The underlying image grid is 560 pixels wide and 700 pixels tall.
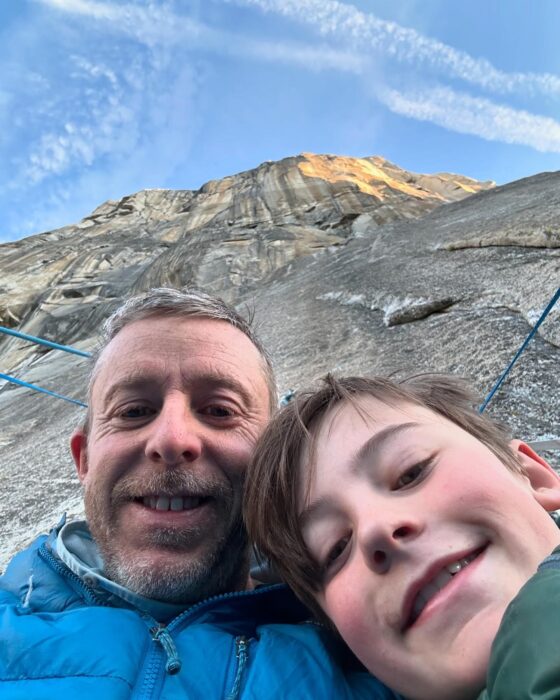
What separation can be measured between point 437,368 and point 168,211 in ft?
87.1

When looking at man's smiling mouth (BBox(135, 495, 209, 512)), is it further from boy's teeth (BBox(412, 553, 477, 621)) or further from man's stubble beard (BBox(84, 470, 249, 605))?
boy's teeth (BBox(412, 553, 477, 621))

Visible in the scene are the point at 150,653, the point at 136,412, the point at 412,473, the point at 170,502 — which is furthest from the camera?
the point at 136,412

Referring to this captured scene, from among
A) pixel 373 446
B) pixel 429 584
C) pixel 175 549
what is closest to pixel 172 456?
pixel 175 549

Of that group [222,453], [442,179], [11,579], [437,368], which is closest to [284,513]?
[222,453]

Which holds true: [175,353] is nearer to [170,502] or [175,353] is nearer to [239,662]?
[170,502]

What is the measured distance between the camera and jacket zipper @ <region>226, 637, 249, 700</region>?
127cm

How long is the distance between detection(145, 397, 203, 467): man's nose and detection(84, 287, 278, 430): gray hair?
545mm

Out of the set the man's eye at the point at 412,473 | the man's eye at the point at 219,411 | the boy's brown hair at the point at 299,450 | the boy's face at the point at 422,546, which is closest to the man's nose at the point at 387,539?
the boy's face at the point at 422,546

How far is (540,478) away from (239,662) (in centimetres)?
106

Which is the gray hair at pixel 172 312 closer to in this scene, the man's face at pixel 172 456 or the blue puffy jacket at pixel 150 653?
the man's face at pixel 172 456

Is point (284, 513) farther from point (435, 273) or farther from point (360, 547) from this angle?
point (435, 273)

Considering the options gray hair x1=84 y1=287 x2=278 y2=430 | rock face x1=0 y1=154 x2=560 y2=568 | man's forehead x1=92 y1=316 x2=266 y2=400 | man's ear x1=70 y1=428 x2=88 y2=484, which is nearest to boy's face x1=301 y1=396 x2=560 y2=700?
man's forehead x1=92 y1=316 x2=266 y2=400

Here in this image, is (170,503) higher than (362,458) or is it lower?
lower

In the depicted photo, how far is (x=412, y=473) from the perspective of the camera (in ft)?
4.62
